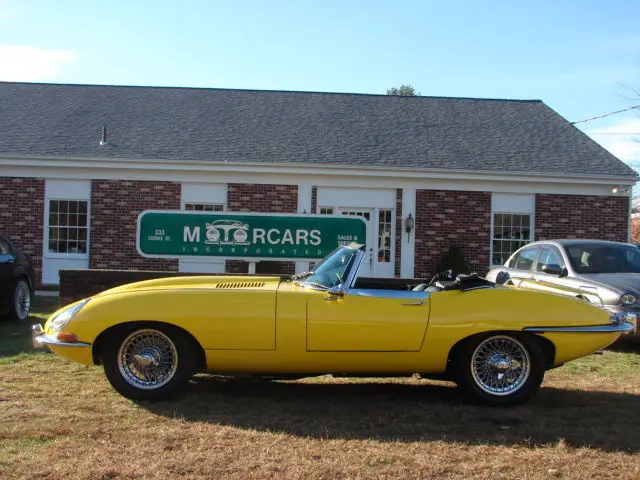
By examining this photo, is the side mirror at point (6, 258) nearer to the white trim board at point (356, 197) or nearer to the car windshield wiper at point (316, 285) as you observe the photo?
the car windshield wiper at point (316, 285)

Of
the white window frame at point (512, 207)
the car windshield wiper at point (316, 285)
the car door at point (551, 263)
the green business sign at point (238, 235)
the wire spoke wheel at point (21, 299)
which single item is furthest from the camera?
A: the white window frame at point (512, 207)

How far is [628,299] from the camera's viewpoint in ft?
25.1

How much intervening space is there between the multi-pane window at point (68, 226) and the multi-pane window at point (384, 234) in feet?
22.7

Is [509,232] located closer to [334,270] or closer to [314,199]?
[314,199]

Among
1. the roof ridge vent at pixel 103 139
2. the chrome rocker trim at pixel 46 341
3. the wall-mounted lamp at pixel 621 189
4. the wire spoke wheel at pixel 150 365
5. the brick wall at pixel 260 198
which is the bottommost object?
the wire spoke wheel at pixel 150 365

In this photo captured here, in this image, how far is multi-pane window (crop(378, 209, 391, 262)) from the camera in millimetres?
15500

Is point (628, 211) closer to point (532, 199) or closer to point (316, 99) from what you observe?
point (532, 199)

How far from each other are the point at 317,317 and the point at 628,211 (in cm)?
1297

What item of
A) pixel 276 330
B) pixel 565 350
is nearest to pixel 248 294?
pixel 276 330

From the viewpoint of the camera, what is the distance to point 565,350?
5219mm

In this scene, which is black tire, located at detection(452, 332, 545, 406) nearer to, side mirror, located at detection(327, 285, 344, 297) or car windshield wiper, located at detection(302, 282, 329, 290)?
side mirror, located at detection(327, 285, 344, 297)

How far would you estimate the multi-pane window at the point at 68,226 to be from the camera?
50.2 ft

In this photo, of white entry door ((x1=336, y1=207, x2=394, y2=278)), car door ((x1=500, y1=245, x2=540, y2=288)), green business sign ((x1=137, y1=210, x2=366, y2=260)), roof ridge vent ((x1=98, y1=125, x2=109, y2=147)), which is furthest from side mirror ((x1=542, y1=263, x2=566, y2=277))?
roof ridge vent ((x1=98, y1=125, x2=109, y2=147))

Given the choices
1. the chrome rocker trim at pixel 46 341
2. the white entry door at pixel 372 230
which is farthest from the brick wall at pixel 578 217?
the chrome rocker trim at pixel 46 341
